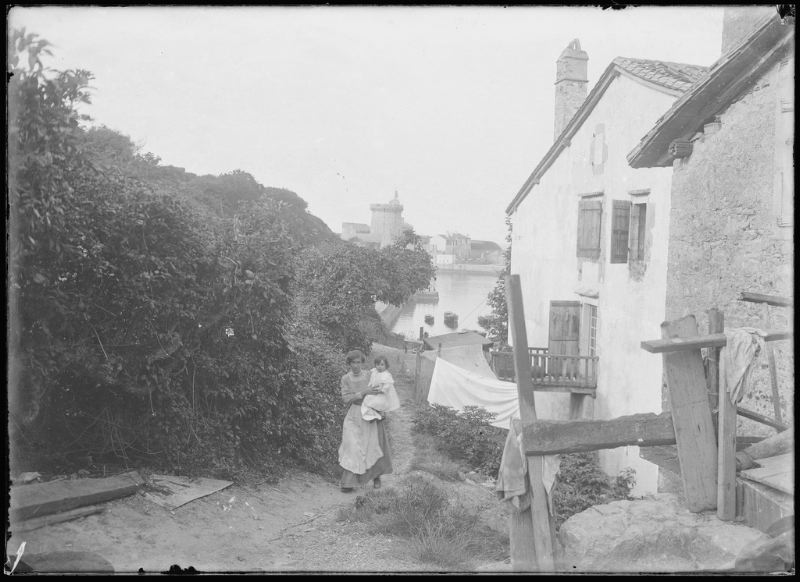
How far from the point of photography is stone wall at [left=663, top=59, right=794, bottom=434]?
5324 millimetres

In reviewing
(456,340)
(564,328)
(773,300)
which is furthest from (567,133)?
(773,300)

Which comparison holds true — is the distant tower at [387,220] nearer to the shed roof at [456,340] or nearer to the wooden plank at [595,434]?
the shed roof at [456,340]

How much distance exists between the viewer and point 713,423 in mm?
4008

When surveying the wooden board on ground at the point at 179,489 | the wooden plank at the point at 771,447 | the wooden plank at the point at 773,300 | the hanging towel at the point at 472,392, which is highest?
the wooden plank at the point at 773,300

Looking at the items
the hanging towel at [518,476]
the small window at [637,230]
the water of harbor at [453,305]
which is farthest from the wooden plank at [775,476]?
the water of harbor at [453,305]

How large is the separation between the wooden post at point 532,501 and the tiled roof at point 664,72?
781cm

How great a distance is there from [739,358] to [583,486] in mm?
7452

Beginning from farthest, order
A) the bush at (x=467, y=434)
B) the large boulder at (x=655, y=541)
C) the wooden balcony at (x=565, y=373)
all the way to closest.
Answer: the wooden balcony at (x=565, y=373) → the bush at (x=467, y=434) → the large boulder at (x=655, y=541)

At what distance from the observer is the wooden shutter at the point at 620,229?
12.4 meters

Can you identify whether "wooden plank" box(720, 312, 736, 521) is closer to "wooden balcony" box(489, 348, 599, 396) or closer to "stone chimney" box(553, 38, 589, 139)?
"wooden balcony" box(489, 348, 599, 396)

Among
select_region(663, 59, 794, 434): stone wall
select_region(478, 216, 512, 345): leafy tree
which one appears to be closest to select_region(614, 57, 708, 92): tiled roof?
select_region(663, 59, 794, 434): stone wall

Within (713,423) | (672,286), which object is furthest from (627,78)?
(713,423)

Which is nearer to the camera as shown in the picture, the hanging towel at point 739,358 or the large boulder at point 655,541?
the large boulder at point 655,541

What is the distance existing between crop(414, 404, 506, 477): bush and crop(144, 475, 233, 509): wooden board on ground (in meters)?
5.66
